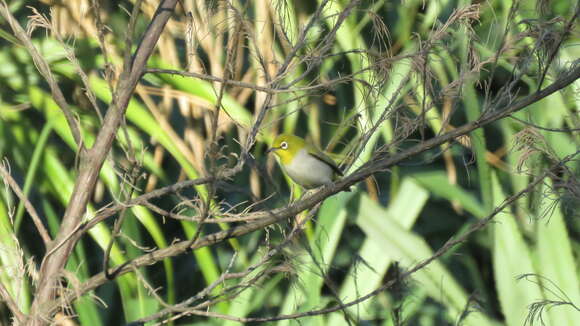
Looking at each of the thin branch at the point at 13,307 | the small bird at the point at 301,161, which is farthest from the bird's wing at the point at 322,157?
the thin branch at the point at 13,307

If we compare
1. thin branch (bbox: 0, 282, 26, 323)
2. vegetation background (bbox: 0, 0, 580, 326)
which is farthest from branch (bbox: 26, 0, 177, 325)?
vegetation background (bbox: 0, 0, 580, 326)

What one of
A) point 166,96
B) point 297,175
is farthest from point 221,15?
point 297,175

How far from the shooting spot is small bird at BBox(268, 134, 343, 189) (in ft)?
5.93

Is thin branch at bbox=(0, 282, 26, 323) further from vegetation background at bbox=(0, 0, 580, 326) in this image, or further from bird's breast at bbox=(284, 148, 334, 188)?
bird's breast at bbox=(284, 148, 334, 188)

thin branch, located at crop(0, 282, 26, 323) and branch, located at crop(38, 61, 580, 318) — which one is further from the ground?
branch, located at crop(38, 61, 580, 318)

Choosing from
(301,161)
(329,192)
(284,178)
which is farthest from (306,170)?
(329,192)

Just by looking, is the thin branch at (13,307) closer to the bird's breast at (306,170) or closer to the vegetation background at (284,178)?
the vegetation background at (284,178)

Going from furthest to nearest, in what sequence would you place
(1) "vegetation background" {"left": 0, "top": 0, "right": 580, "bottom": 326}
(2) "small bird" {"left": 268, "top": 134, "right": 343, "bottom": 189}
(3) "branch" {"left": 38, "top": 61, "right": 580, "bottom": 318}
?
(2) "small bird" {"left": 268, "top": 134, "right": 343, "bottom": 189}
(1) "vegetation background" {"left": 0, "top": 0, "right": 580, "bottom": 326}
(3) "branch" {"left": 38, "top": 61, "right": 580, "bottom": 318}

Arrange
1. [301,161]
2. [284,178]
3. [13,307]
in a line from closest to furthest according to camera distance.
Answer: [13,307]
[301,161]
[284,178]

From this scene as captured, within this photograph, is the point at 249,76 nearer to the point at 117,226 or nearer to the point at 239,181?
the point at 239,181

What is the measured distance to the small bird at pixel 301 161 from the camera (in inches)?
71.2

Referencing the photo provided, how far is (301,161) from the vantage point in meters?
1.81

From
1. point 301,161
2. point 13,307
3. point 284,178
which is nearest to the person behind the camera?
point 13,307

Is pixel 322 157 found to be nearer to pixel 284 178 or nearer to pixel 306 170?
pixel 306 170
